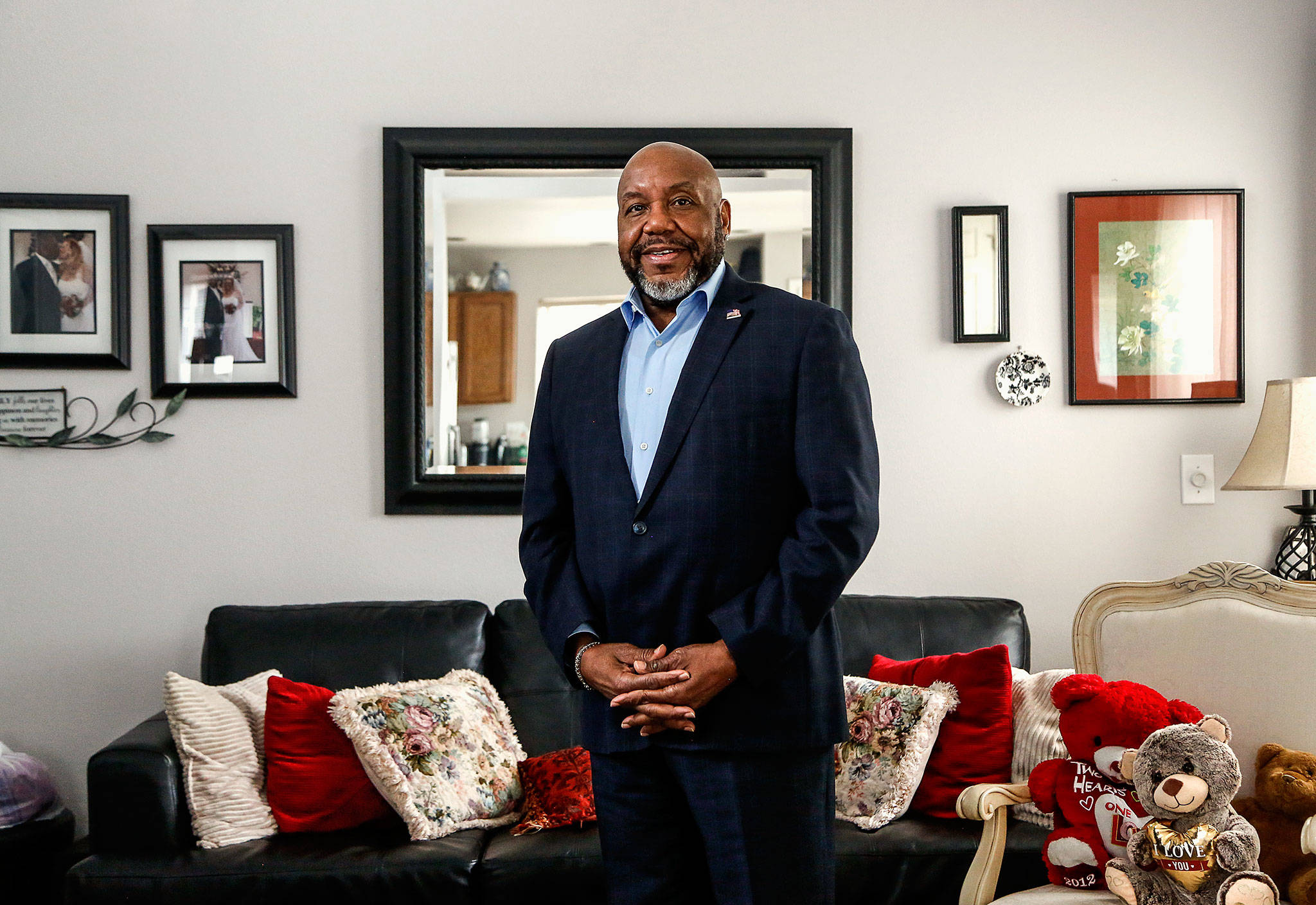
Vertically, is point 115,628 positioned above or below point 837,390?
below

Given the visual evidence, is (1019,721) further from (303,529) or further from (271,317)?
(271,317)

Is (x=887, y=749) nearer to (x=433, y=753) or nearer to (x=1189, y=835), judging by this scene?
(x=1189, y=835)

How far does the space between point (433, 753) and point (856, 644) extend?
1.03 m

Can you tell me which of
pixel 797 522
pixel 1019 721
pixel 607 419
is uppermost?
pixel 607 419

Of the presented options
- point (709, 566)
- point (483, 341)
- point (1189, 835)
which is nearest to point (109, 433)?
point (483, 341)

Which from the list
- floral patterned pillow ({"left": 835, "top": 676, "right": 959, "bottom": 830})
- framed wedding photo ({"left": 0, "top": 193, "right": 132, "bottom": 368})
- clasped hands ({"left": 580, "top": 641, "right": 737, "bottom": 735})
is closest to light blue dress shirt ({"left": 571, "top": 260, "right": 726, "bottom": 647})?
→ clasped hands ({"left": 580, "top": 641, "right": 737, "bottom": 735})

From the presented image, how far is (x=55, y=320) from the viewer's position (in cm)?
269

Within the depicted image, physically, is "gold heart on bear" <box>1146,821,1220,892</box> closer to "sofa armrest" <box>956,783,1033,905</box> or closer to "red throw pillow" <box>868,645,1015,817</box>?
"sofa armrest" <box>956,783,1033,905</box>

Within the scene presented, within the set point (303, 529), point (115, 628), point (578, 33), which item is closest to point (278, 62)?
point (578, 33)

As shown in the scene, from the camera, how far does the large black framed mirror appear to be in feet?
8.89

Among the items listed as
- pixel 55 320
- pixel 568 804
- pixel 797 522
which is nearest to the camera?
pixel 797 522

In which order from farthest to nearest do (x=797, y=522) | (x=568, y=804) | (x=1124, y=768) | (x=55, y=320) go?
(x=55, y=320), (x=568, y=804), (x=1124, y=768), (x=797, y=522)

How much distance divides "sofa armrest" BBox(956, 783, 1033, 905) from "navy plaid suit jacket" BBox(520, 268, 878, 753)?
1.97ft

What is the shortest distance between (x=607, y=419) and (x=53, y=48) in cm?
227
